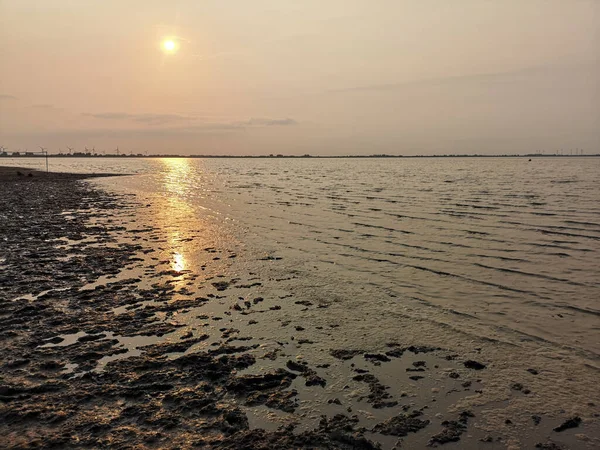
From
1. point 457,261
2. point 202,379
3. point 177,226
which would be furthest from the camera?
point 177,226

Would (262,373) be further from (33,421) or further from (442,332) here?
(442,332)

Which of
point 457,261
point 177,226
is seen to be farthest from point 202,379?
point 177,226

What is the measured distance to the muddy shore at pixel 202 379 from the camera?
18.7 ft

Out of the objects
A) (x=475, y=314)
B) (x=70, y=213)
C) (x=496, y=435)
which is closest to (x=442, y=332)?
(x=475, y=314)

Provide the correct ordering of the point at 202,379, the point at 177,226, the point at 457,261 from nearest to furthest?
the point at 202,379 → the point at 457,261 → the point at 177,226

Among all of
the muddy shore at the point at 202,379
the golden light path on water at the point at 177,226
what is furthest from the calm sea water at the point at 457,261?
the golden light path on water at the point at 177,226

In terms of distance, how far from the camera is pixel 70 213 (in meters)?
28.5

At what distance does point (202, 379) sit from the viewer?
7164 mm

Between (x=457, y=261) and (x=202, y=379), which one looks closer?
(x=202, y=379)

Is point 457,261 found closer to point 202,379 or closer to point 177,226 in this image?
point 202,379

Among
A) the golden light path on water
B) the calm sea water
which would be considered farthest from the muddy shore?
the golden light path on water

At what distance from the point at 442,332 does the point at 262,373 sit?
4511 millimetres

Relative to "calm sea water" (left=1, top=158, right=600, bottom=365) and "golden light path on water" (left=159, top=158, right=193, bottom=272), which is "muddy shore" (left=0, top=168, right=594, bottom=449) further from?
"golden light path on water" (left=159, top=158, right=193, bottom=272)

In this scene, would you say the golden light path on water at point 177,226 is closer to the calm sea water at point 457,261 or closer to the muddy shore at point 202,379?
the calm sea water at point 457,261
